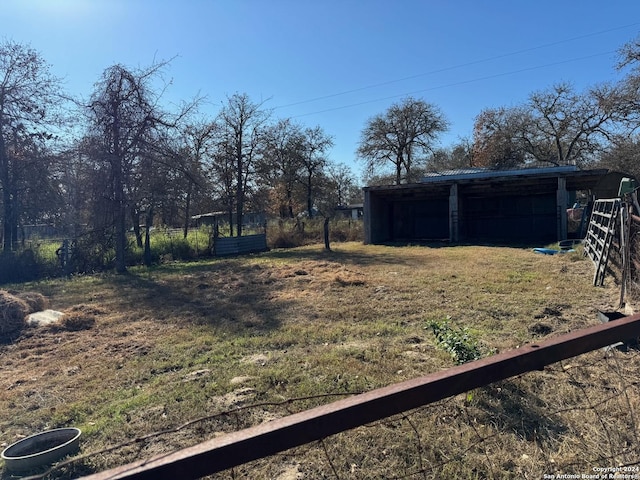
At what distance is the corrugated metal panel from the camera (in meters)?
16.2

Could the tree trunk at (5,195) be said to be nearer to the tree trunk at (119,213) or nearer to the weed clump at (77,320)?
the tree trunk at (119,213)

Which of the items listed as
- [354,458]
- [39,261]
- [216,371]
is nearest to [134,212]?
[39,261]

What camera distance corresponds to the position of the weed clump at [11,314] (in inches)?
220

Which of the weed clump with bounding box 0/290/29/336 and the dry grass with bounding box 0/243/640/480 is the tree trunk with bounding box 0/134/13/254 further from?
the weed clump with bounding box 0/290/29/336

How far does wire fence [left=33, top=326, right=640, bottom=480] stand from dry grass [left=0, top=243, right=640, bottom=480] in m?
0.01

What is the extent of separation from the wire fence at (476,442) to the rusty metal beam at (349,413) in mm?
724

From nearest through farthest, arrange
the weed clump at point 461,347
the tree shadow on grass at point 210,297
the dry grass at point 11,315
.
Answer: the weed clump at point 461,347 < the dry grass at point 11,315 < the tree shadow on grass at point 210,297

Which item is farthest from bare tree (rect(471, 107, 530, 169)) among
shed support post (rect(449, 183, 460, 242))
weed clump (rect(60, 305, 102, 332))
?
weed clump (rect(60, 305, 102, 332))

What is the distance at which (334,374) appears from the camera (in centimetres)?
345

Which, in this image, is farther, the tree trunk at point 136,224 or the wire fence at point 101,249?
the tree trunk at point 136,224

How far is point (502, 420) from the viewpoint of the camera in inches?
102

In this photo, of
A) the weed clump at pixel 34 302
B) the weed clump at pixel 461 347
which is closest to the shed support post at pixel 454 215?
the weed clump at pixel 461 347

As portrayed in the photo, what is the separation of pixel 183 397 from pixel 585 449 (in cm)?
280

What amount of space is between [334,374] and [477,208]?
62.2 feet
